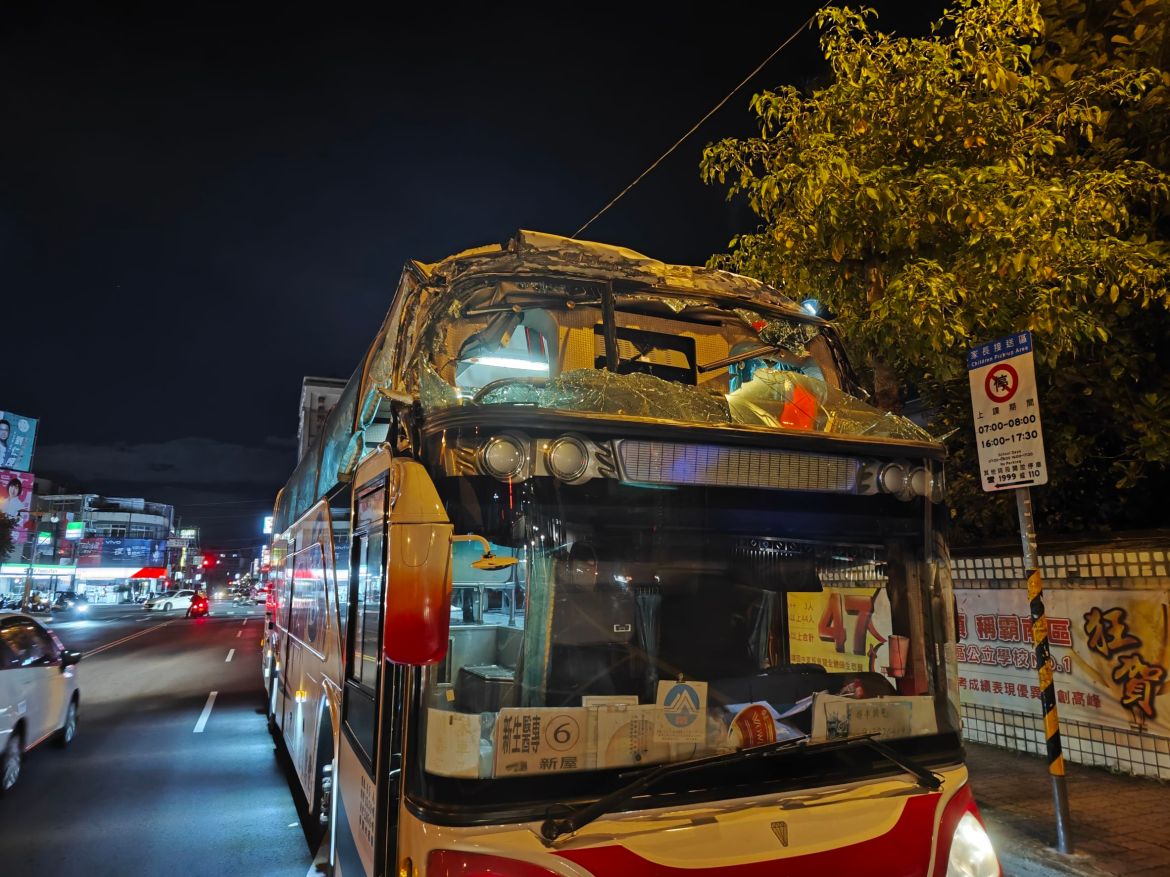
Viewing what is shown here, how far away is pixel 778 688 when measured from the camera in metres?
Result: 2.90

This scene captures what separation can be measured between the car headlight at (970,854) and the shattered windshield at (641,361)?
1511 mm

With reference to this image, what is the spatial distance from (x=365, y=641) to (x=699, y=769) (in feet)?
5.43

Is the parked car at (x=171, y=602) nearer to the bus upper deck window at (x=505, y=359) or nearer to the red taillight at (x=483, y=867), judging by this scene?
the bus upper deck window at (x=505, y=359)

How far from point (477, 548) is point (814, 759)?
144cm

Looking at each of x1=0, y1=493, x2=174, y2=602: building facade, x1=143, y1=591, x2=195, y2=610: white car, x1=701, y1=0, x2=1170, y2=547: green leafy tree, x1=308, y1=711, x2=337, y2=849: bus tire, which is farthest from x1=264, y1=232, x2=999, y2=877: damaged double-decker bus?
x1=0, y1=493, x2=174, y2=602: building facade

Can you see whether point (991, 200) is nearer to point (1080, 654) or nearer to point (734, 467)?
point (1080, 654)

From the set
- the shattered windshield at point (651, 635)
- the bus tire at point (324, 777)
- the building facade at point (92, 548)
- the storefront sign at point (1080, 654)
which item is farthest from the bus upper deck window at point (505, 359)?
the building facade at point (92, 548)

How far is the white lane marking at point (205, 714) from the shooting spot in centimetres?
1032

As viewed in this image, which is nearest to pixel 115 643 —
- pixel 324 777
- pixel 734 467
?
pixel 324 777

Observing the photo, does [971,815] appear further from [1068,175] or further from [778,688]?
[1068,175]

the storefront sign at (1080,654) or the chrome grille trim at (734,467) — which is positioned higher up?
the chrome grille trim at (734,467)

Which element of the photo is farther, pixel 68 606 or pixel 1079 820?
pixel 68 606

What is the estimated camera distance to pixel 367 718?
3.13m

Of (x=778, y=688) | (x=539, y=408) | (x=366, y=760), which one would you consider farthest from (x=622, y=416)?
(x=366, y=760)
